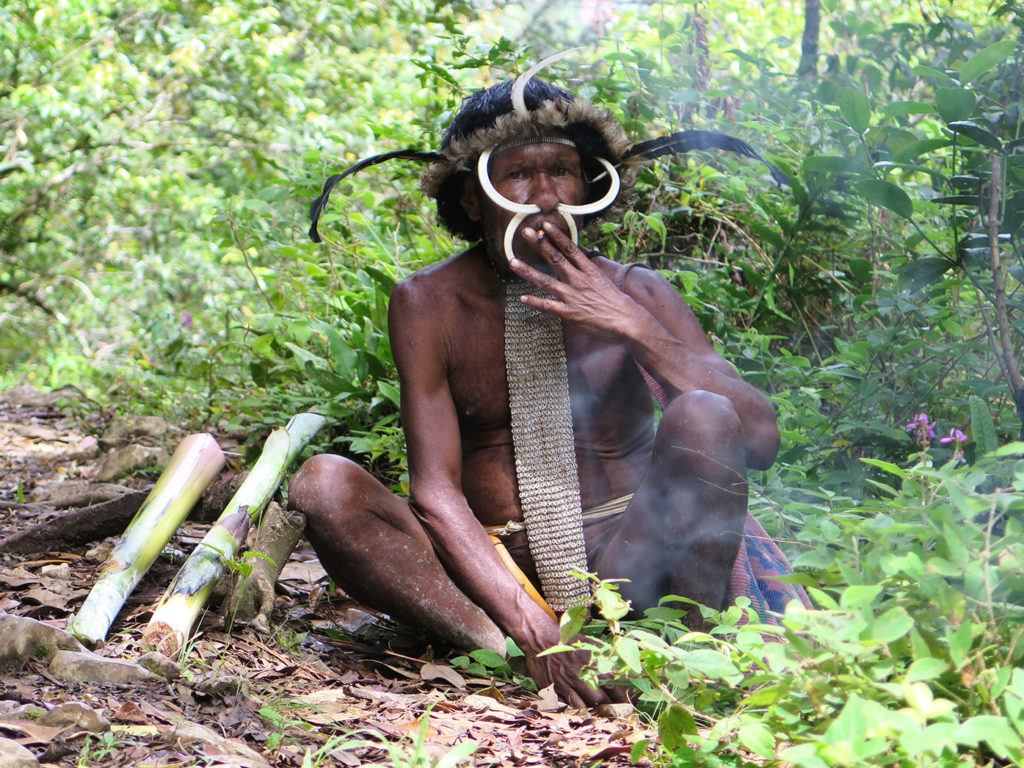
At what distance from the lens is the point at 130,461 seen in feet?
14.0

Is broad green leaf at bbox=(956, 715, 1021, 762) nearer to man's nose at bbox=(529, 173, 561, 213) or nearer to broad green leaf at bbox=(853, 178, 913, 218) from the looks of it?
broad green leaf at bbox=(853, 178, 913, 218)

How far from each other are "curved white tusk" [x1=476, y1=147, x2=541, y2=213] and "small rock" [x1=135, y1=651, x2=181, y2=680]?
138cm

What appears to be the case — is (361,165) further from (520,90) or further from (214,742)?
(214,742)

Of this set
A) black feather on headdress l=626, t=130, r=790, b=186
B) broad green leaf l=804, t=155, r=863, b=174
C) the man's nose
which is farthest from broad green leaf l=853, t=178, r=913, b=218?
the man's nose

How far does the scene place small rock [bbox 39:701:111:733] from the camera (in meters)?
1.83

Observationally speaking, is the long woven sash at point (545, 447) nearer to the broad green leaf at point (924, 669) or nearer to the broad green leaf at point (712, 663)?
the broad green leaf at point (712, 663)

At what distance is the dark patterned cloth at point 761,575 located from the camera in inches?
104

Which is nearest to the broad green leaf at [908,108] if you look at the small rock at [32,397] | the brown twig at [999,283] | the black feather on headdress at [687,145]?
the brown twig at [999,283]

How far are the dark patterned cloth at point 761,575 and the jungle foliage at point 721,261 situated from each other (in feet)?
0.21

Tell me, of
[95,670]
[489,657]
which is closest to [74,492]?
[95,670]

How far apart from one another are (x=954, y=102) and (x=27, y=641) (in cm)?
246

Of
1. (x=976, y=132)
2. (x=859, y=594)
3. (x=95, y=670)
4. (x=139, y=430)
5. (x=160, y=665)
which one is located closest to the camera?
(x=859, y=594)

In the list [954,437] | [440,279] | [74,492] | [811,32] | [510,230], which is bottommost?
[74,492]

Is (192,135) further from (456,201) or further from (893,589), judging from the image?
(893,589)
